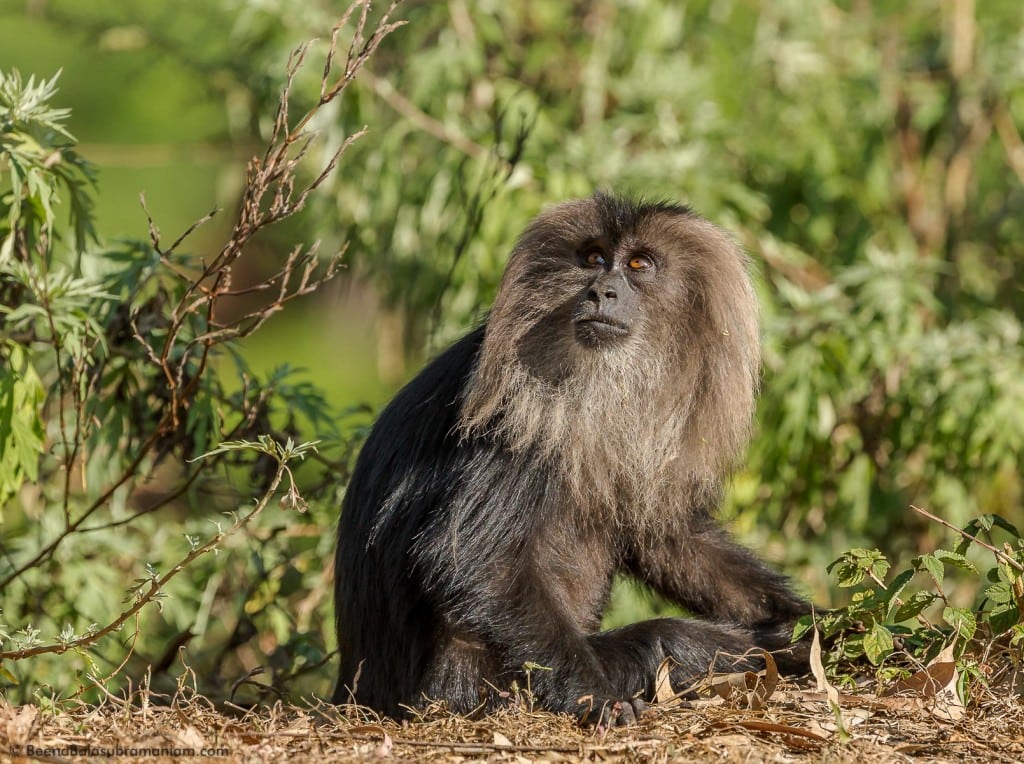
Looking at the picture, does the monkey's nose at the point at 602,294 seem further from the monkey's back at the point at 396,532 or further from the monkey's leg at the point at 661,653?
the monkey's leg at the point at 661,653

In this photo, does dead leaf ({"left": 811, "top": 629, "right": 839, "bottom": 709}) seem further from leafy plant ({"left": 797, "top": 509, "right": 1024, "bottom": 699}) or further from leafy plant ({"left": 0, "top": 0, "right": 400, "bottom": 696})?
leafy plant ({"left": 0, "top": 0, "right": 400, "bottom": 696})

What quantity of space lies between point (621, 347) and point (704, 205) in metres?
3.24

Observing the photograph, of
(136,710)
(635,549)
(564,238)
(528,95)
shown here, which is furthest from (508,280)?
(528,95)

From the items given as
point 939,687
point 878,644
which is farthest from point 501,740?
point 939,687

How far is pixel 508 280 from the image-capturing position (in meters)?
4.86

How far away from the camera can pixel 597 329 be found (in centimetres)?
468

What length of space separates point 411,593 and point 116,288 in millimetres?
1741

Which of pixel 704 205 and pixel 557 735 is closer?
pixel 557 735

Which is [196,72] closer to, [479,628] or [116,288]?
[116,288]

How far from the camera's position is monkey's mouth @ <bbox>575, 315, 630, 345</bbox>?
468cm

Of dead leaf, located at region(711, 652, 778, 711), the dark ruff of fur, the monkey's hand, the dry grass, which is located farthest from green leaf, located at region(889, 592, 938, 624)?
the monkey's hand

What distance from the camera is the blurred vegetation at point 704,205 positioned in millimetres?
6719

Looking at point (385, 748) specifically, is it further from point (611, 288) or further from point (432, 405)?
point (611, 288)

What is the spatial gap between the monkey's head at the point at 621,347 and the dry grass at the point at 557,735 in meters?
0.94
